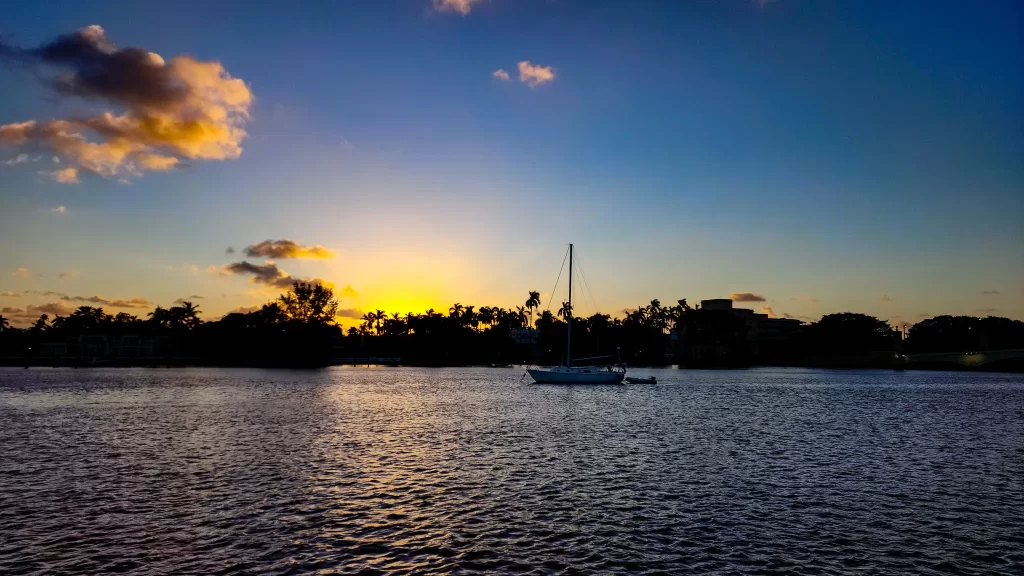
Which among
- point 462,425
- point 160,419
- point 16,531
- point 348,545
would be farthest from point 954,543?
point 160,419

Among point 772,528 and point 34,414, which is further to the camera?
point 34,414

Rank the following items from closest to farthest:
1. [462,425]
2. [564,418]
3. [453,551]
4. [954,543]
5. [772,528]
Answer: [453,551] → [954,543] → [772,528] → [462,425] → [564,418]

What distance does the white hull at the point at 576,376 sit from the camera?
109000 millimetres

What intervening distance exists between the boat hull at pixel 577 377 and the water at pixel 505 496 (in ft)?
179

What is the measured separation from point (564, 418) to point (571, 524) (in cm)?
3623

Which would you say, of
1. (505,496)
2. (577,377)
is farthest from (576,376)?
(505,496)

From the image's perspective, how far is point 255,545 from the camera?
747 inches

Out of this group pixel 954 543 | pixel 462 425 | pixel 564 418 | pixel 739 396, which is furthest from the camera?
pixel 739 396

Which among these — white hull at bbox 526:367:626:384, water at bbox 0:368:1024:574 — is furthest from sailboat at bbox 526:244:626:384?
water at bbox 0:368:1024:574

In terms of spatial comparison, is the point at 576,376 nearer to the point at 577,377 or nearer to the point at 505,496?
the point at 577,377

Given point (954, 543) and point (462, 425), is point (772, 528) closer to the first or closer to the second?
point (954, 543)

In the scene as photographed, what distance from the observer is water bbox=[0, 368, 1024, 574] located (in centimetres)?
1814

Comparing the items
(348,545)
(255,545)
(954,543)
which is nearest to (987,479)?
(954,543)

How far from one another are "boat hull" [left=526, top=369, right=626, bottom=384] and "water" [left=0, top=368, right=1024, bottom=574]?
179 ft
